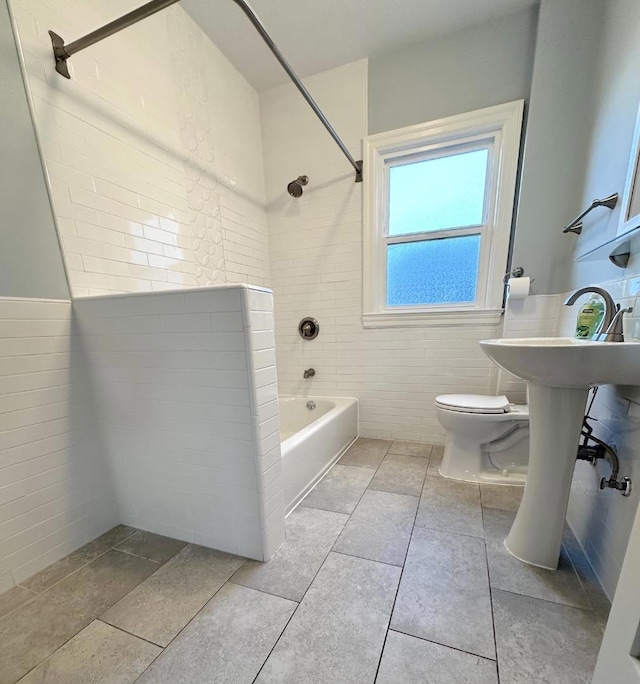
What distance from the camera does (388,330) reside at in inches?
86.7

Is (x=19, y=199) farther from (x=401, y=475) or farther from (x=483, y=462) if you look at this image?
(x=483, y=462)

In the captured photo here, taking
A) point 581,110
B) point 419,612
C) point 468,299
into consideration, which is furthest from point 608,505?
point 581,110

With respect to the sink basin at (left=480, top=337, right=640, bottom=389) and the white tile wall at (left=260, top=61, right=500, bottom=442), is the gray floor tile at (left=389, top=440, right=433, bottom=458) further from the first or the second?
the sink basin at (left=480, top=337, right=640, bottom=389)

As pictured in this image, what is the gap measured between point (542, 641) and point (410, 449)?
4.20 ft

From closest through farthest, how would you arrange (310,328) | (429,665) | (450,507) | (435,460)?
(429,665) → (450,507) → (435,460) → (310,328)

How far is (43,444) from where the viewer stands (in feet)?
3.76

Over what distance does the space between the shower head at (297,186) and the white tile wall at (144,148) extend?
0.33 meters

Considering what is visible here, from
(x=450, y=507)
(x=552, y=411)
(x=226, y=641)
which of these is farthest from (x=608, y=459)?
(x=226, y=641)

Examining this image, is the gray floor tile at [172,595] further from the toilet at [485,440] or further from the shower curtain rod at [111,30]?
the shower curtain rod at [111,30]

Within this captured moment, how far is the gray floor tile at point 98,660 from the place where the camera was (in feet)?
2.56

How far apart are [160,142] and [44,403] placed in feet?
4.80

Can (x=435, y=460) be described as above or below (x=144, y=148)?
below

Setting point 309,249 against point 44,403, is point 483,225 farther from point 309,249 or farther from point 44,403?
point 44,403

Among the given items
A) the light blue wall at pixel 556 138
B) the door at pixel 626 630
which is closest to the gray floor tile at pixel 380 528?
the door at pixel 626 630
